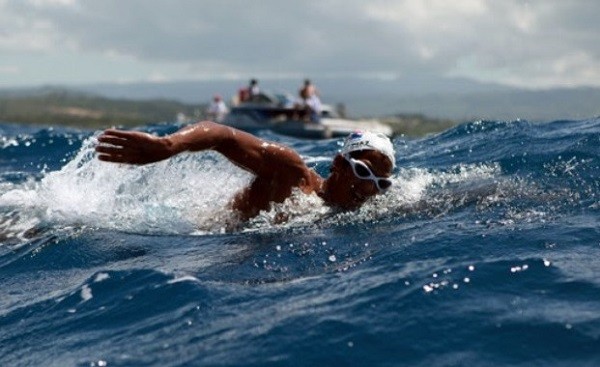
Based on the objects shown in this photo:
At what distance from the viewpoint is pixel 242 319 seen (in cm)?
461

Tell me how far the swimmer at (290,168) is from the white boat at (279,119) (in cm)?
2739

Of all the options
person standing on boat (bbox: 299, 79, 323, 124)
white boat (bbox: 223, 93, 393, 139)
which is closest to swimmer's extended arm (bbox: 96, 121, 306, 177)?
white boat (bbox: 223, 93, 393, 139)

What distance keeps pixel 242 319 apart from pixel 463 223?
7.67ft

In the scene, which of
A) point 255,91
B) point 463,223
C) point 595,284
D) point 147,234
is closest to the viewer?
point 595,284

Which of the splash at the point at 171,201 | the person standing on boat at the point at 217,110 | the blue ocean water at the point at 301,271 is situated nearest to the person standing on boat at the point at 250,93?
the person standing on boat at the point at 217,110

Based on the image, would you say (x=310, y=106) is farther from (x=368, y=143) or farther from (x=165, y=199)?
(x=368, y=143)

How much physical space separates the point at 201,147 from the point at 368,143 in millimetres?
1486

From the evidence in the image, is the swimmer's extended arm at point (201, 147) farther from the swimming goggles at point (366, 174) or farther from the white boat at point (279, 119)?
the white boat at point (279, 119)

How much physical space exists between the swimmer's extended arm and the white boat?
27.7 metres

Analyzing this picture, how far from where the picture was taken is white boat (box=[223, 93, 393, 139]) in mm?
34906

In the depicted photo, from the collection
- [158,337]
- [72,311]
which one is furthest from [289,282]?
[72,311]

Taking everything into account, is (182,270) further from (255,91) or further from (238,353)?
(255,91)

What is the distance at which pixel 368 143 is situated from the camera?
7.03 m

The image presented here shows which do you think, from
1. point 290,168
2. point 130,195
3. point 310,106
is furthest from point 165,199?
point 310,106
